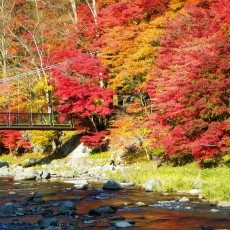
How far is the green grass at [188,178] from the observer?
35.0 feet

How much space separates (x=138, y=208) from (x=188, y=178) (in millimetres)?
3487

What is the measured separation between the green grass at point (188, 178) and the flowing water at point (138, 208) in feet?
1.69

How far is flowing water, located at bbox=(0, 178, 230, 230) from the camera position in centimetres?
832

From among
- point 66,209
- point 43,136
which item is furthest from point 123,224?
point 43,136

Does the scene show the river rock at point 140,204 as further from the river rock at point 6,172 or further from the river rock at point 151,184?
the river rock at point 6,172

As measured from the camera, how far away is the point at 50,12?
33.6 m

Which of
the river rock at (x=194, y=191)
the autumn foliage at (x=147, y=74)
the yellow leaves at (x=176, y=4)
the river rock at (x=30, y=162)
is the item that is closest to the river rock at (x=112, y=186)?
the river rock at (x=194, y=191)

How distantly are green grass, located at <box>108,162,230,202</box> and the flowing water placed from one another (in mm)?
515

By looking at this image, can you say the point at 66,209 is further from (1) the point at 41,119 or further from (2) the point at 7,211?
(1) the point at 41,119

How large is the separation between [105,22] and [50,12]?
11411 mm

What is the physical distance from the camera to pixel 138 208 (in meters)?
9.95

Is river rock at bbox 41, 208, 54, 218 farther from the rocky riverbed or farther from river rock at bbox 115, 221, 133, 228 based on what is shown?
river rock at bbox 115, 221, 133, 228

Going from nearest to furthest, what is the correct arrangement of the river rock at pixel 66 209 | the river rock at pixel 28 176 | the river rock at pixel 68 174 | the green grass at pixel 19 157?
the river rock at pixel 66 209, the river rock at pixel 28 176, the river rock at pixel 68 174, the green grass at pixel 19 157

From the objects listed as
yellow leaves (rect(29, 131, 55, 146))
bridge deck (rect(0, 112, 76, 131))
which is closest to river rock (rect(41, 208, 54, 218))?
bridge deck (rect(0, 112, 76, 131))
